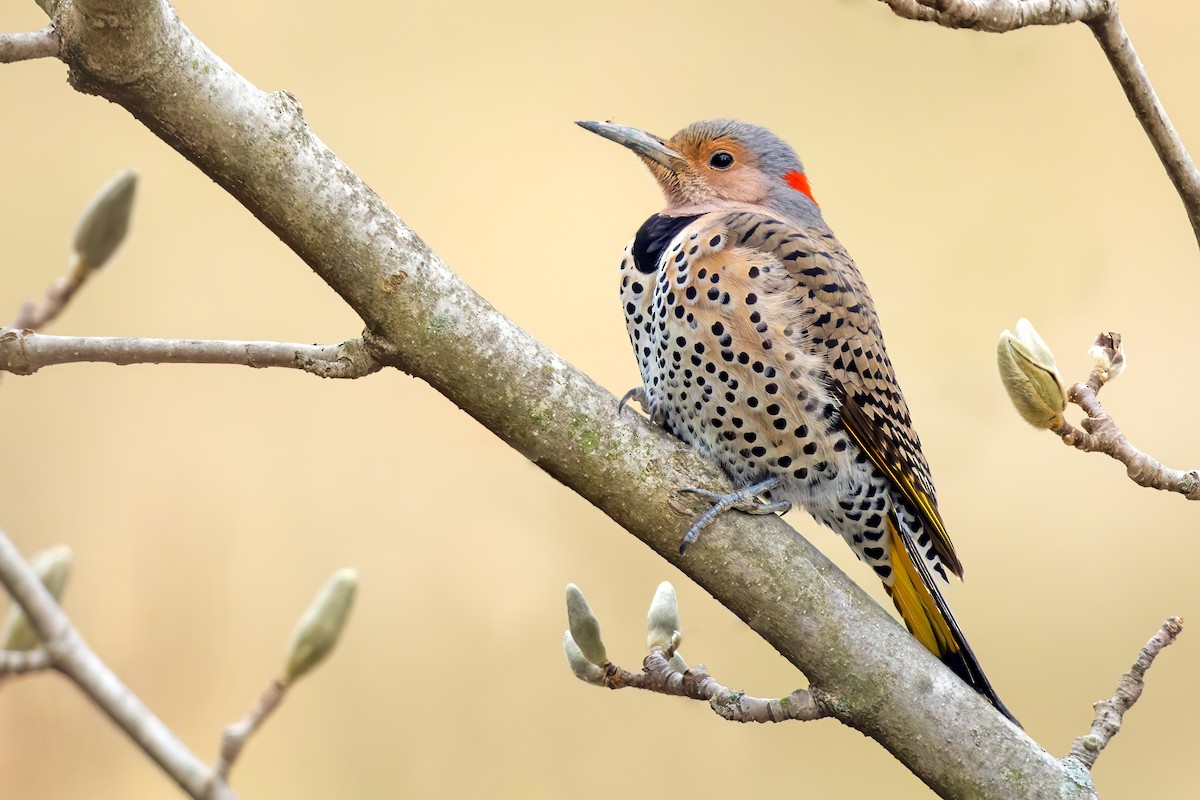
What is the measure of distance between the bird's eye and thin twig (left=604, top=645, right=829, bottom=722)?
0.96 meters

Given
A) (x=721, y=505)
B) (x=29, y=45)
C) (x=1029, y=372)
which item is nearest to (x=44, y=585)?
(x=29, y=45)

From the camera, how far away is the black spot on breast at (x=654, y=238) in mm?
1899

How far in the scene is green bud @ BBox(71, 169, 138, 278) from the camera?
1080 millimetres

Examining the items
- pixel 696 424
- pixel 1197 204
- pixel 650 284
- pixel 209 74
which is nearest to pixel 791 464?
pixel 696 424

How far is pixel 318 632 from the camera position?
2.73 feet

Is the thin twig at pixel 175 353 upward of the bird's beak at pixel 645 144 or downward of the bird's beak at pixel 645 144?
downward

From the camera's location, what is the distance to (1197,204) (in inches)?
56.0

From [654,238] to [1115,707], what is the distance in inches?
39.5

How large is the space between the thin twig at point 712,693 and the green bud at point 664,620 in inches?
0.5

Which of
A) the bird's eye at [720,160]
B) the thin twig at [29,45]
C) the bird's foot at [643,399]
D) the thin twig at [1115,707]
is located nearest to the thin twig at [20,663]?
the thin twig at [29,45]

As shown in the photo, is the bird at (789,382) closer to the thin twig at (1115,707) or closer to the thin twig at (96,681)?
the thin twig at (1115,707)

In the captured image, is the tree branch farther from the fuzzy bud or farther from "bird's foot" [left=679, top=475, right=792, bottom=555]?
"bird's foot" [left=679, top=475, right=792, bottom=555]

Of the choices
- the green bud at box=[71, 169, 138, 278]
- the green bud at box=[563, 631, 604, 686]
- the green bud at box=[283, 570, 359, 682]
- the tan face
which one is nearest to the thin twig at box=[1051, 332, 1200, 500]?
the green bud at box=[563, 631, 604, 686]

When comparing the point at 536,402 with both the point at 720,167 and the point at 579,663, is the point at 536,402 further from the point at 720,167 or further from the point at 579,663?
the point at 720,167
